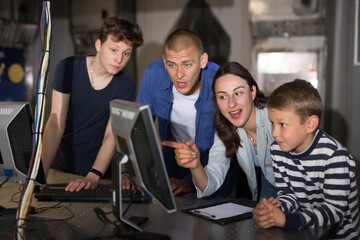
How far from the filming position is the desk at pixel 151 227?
1137 mm

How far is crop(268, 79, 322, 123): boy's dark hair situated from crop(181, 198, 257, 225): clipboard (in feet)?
1.21

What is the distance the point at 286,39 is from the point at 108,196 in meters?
2.18

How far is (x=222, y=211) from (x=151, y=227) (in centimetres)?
27

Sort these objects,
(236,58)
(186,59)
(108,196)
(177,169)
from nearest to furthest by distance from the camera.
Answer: (108,196), (186,59), (177,169), (236,58)

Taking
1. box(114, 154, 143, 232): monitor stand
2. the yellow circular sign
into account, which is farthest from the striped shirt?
the yellow circular sign

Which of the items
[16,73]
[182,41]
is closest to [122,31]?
[182,41]

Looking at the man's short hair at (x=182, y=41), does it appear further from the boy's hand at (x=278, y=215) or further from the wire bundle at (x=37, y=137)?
the boy's hand at (x=278, y=215)

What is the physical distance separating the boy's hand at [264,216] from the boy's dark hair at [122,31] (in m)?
1.09

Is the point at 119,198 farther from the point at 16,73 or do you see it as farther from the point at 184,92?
the point at 16,73

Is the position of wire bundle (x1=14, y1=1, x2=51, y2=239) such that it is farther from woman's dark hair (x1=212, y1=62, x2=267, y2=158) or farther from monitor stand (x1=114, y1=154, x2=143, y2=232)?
woman's dark hair (x1=212, y1=62, x2=267, y2=158)

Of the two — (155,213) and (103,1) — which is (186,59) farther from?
(103,1)

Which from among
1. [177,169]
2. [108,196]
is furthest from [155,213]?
[177,169]

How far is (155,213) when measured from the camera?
1.34m

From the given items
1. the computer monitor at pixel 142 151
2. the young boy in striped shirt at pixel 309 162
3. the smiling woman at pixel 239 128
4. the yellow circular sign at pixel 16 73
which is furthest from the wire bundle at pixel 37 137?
the yellow circular sign at pixel 16 73
